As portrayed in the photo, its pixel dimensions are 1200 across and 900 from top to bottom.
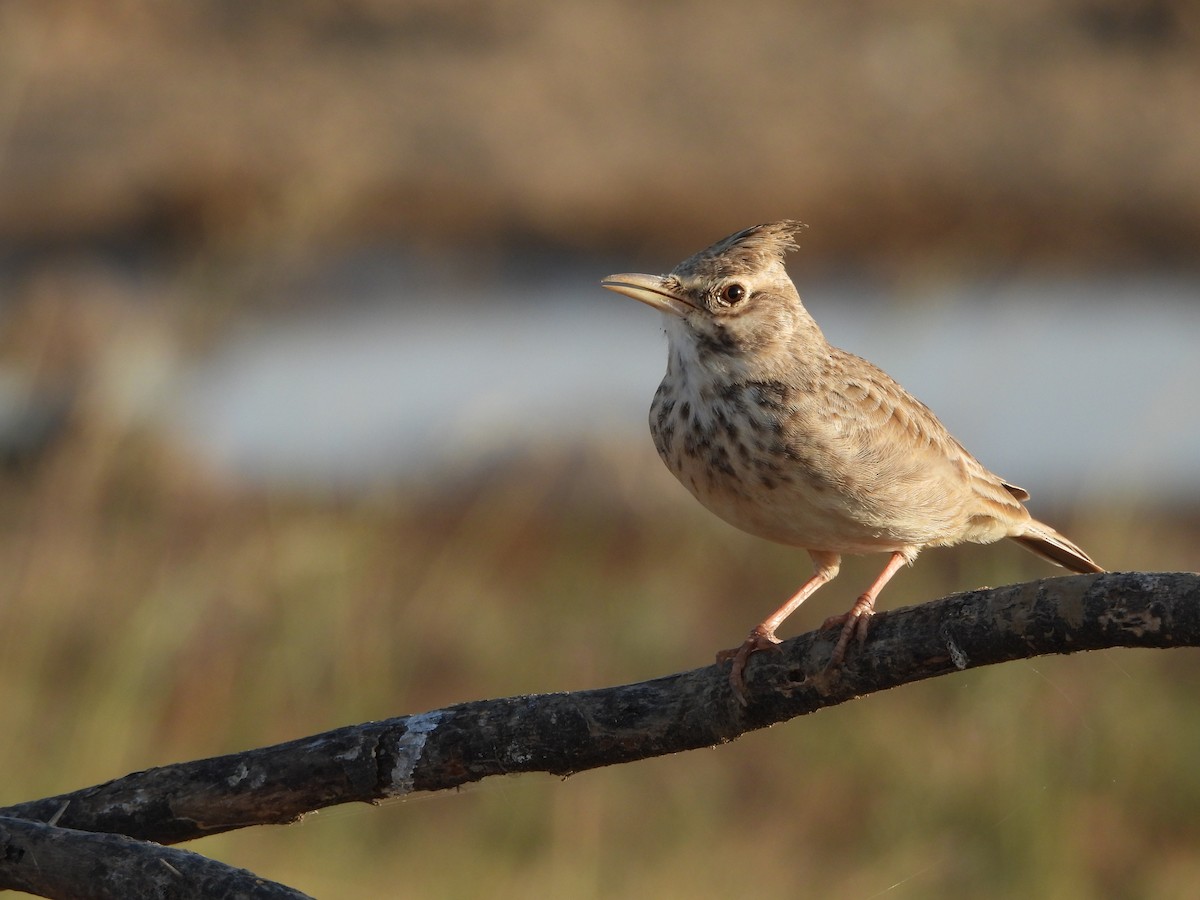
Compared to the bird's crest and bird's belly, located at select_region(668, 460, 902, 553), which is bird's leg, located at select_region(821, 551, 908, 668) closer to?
bird's belly, located at select_region(668, 460, 902, 553)

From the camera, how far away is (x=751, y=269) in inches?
163

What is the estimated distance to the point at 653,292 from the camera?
4113 mm

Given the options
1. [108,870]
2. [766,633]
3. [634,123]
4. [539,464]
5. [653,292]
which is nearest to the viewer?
[108,870]

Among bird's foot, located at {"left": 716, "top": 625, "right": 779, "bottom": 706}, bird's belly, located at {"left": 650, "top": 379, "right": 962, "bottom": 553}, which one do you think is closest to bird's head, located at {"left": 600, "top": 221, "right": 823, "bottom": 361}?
bird's belly, located at {"left": 650, "top": 379, "right": 962, "bottom": 553}

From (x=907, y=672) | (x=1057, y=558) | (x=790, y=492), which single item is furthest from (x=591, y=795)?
(x=907, y=672)

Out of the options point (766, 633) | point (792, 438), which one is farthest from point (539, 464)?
point (766, 633)

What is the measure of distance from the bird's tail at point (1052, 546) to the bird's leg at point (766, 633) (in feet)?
1.59

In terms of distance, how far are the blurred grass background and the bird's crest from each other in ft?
4.73

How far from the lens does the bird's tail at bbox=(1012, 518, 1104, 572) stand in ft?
13.1

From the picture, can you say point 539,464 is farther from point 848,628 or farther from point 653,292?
point 848,628

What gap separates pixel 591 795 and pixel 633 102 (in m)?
13.2

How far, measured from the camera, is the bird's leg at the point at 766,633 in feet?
8.63

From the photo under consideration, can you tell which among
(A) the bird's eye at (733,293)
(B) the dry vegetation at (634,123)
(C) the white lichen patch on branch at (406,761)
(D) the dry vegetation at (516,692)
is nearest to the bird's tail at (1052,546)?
(D) the dry vegetation at (516,692)

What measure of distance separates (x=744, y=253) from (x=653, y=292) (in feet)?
0.86
